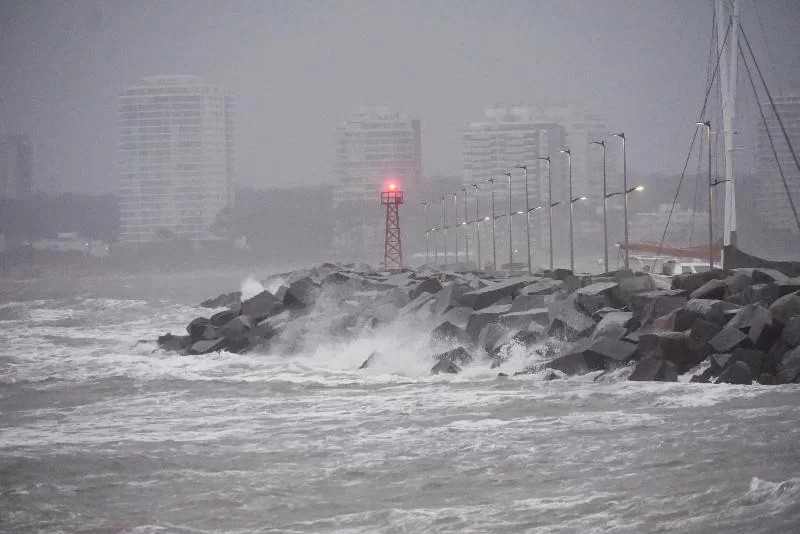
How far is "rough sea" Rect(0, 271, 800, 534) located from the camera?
11172mm

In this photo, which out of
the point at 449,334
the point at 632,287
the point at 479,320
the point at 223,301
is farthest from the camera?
the point at 223,301

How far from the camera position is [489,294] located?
2953 cm

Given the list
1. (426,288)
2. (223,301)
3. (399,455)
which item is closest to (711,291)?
(426,288)

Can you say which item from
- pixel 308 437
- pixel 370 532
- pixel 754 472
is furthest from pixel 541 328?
pixel 370 532

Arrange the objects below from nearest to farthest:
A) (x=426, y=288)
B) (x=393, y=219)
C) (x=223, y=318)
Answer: (x=426, y=288)
(x=223, y=318)
(x=393, y=219)

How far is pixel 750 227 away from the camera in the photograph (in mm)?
112688

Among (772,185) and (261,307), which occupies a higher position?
(772,185)

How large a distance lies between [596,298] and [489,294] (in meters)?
4.16

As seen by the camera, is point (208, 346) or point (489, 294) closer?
point (489, 294)

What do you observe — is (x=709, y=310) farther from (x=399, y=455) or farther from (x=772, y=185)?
(x=772, y=185)

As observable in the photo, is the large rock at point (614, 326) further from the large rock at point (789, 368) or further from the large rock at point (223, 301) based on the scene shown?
the large rock at point (223, 301)

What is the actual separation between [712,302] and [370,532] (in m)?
13.1

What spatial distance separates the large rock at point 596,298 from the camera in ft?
84.2

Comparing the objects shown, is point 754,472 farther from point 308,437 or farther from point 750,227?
point 750,227
